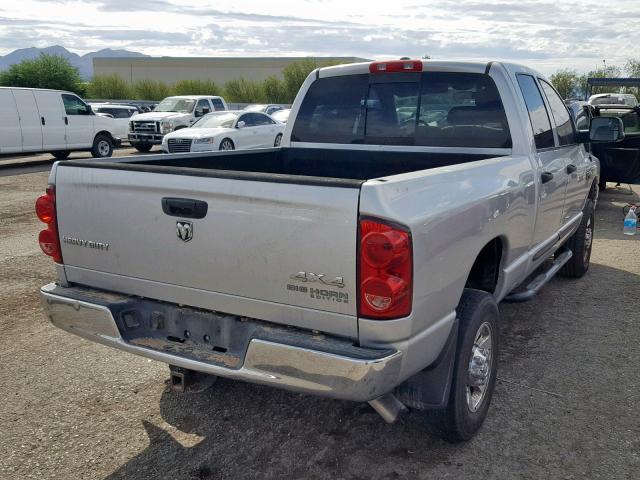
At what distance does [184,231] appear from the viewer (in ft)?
9.99

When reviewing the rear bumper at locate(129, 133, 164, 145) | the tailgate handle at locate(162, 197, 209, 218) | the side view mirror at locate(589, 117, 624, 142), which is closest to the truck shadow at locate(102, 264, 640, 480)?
the tailgate handle at locate(162, 197, 209, 218)

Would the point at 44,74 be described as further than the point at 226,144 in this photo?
Yes

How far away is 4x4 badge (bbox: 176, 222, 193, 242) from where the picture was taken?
3.03 meters

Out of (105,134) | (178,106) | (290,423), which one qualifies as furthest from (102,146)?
(290,423)

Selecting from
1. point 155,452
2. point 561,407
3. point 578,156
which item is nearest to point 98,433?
point 155,452

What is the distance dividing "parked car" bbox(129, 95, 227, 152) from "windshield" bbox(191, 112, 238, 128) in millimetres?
2800

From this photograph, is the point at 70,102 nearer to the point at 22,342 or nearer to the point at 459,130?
the point at 22,342

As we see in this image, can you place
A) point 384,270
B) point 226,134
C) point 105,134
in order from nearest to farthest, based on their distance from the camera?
point 384,270 → point 226,134 → point 105,134

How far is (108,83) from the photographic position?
200 ft

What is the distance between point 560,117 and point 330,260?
351 cm

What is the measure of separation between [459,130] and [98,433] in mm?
3012

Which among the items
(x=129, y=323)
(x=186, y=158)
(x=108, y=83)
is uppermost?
(x=186, y=158)

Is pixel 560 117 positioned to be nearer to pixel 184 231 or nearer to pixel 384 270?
pixel 384 270

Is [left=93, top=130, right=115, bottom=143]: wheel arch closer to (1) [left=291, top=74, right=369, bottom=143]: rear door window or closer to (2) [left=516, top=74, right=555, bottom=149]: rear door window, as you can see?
(1) [left=291, top=74, right=369, bottom=143]: rear door window
